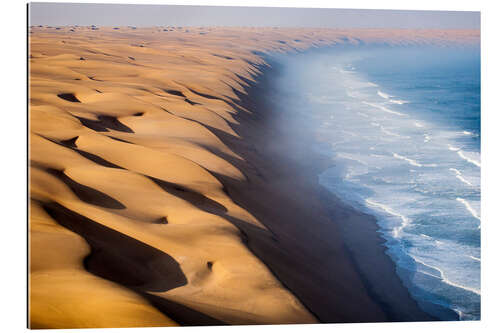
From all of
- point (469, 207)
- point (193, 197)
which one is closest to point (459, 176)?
point (469, 207)

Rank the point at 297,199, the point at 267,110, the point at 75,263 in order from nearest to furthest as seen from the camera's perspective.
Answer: the point at 75,263 < the point at 297,199 < the point at 267,110

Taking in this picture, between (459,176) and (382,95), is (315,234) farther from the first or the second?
(382,95)

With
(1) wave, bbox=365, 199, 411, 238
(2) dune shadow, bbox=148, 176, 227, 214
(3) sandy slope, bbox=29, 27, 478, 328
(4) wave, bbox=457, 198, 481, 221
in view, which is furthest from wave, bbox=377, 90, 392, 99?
(2) dune shadow, bbox=148, 176, 227, 214

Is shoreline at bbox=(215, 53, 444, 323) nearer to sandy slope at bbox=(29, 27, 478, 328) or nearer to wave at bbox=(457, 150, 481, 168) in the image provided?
sandy slope at bbox=(29, 27, 478, 328)
